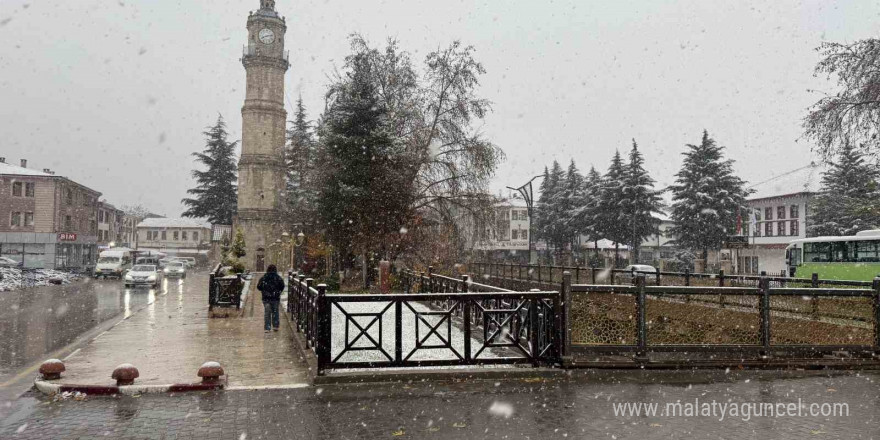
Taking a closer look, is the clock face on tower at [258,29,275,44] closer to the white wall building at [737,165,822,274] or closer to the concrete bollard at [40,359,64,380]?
the white wall building at [737,165,822,274]

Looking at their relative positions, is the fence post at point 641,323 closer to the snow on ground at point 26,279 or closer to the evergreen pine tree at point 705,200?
the snow on ground at point 26,279

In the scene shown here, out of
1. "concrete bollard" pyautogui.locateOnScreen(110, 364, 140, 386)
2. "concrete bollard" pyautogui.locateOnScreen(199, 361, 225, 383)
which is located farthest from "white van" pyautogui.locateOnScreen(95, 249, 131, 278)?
"concrete bollard" pyautogui.locateOnScreen(199, 361, 225, 383)

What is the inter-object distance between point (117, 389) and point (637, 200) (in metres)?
53.9

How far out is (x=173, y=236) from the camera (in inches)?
3688

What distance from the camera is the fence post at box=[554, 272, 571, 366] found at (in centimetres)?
914

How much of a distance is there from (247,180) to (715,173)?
42.6 metres

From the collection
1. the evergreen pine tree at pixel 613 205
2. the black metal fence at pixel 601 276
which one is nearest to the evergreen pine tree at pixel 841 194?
the black metal fence at pixel 601 276

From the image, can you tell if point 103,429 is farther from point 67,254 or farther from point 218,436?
point 67,254

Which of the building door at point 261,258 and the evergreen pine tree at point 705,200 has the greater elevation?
the evergreen pine tree at point 705,200

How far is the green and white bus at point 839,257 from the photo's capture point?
26.5 m

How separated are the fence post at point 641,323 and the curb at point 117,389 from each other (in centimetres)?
601

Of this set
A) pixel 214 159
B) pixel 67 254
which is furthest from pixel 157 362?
pixel 214 159

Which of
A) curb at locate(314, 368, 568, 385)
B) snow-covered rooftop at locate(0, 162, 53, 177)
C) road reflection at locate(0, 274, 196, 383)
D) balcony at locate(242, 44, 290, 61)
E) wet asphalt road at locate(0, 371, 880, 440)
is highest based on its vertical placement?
balcony at locate(242, 44, 290, 61)

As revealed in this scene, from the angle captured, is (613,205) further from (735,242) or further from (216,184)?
(216,184)
